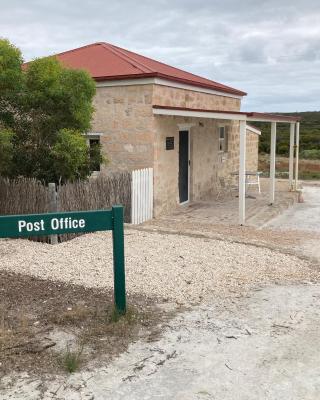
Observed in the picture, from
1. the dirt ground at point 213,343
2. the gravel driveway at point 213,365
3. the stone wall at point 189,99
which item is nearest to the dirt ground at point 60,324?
the dirt ground at point 213,343

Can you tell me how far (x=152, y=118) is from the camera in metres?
11.2

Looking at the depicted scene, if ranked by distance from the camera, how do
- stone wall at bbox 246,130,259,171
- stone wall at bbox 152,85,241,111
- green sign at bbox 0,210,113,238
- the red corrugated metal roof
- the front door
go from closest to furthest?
green sign at bbox 0,210,113,238, the red corrugated metal roof, stone wall at bbox 152,85,241,111, the front door, stone wall at bbox 246,130,259,171

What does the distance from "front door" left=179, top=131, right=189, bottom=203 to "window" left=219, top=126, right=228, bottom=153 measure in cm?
304

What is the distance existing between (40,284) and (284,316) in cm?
297

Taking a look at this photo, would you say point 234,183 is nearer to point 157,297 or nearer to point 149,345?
point 157,297

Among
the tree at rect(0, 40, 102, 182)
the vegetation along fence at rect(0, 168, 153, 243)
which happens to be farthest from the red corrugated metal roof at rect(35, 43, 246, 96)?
the vegetation along fence at rect(0, 168, 153, 243)

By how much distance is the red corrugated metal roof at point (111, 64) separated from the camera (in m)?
11.3

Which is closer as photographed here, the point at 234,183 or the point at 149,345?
the point at 149,345

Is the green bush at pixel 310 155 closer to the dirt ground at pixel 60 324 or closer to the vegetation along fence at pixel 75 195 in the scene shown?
the vegetation along fence at pixel 75 195

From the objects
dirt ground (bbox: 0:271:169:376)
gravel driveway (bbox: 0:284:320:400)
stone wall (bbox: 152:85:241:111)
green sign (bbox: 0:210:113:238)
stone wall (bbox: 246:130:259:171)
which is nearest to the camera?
gravel driveway (bbox: 0:284:320:400)

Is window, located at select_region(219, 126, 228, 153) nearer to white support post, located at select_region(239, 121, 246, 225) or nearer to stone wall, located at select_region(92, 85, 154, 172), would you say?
stone wall, located at select_region(92, 85, 154, 172)

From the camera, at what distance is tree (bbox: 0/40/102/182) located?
346 inches

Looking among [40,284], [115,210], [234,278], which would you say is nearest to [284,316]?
[234,278]

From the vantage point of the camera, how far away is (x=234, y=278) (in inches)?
257
